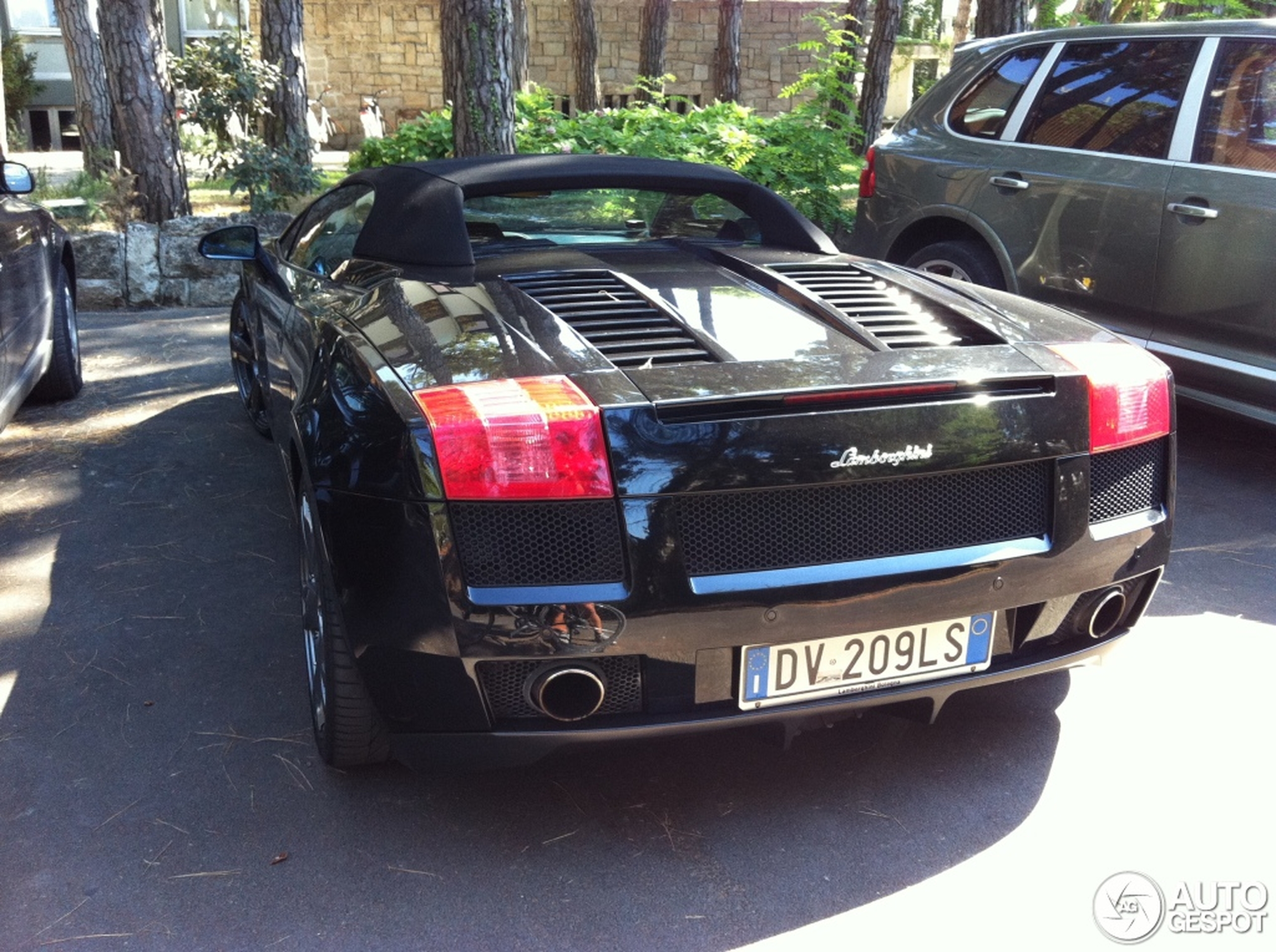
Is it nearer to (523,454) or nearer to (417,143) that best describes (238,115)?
(417,143)

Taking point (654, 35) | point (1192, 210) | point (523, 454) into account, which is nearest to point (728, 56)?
point (654, 35)

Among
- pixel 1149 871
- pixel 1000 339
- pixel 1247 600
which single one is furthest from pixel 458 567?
pixel 1247 600

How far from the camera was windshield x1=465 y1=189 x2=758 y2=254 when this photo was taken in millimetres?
3836

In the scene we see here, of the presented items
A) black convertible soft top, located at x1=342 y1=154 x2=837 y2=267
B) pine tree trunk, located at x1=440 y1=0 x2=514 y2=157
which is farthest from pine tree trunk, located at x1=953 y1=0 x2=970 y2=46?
black convertible soft top, located at x1=342 y1=154 x2=837 y2=267

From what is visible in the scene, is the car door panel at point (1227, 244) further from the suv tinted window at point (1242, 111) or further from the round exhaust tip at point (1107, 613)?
the round exhaust tip at point (1107, 613)

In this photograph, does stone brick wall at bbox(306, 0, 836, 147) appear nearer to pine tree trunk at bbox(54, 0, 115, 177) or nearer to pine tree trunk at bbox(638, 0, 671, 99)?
pine tree trunk at bbox(638, 0, 671, 99)

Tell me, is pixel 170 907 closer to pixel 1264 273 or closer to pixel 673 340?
pixel 673 340

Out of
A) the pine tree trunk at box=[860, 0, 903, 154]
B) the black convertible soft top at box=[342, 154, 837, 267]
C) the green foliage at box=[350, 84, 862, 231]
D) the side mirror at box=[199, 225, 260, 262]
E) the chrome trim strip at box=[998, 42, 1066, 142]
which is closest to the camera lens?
the black convertible soft top at box=[342, 154, 837, 267]

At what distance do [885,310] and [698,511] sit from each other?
0.99 meters

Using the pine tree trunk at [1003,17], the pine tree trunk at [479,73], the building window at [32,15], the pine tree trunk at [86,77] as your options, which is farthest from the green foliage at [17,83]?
the pine tree trunk at [1003,17]

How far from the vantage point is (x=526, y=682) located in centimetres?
239

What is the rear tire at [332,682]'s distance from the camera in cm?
267

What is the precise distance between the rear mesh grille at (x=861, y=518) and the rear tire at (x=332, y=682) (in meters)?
0.78

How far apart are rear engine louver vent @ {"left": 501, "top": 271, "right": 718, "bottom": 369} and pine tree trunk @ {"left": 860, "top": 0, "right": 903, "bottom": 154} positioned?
1587 cm
